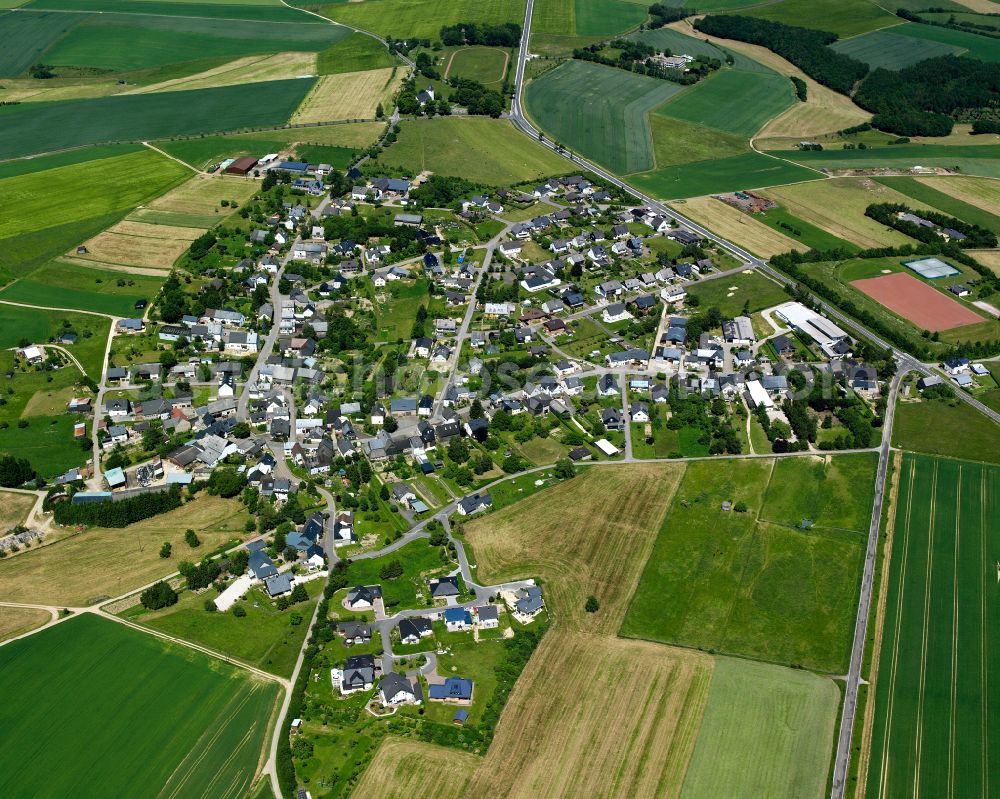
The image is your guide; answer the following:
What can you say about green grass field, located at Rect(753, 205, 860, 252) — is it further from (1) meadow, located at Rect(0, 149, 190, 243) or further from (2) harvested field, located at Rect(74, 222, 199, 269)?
(1) meadow, located at Rect(0, 149, 190, 243)

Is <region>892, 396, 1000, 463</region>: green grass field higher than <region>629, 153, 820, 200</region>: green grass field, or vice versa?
<region>629, 153, 820, 200</region>: green grass field

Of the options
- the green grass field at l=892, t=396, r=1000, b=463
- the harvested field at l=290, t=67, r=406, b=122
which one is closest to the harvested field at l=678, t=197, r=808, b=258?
the green grass field at l=892, t=396, r=1000, b=463

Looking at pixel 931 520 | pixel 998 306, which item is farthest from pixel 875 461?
pixel 998 306

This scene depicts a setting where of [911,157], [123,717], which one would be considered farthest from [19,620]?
[911,157]

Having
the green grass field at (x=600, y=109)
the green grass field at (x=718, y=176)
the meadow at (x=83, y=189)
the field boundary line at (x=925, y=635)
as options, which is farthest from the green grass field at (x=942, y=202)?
the meadow at (x=83, y=189)

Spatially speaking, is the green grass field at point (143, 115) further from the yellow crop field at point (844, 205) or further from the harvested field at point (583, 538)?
the harvested field at point (583, 538)

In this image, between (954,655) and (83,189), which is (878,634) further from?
(83,189)

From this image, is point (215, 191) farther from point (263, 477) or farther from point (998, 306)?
point (998, 306)
